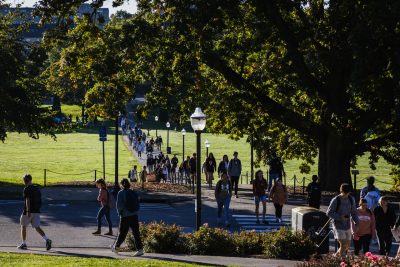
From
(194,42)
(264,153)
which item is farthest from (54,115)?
(194,42)

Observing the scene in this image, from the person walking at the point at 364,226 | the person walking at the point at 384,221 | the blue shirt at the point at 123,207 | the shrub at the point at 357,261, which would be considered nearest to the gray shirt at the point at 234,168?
the person walking at the point at 384,221

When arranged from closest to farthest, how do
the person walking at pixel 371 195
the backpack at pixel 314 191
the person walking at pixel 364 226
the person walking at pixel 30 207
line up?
the person walking at pixel 364 226 → the person walking at pixel 30 207 → the person walking at pixel 371 195 → the backpack at pixel 314 191

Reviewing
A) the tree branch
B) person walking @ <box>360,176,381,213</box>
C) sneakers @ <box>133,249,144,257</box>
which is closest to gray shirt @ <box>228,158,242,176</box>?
the tree branch

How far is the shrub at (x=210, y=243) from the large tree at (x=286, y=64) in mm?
9503

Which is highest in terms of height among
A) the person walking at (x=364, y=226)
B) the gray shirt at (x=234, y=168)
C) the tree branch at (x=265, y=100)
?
the tree branch at (x=265, y=100)

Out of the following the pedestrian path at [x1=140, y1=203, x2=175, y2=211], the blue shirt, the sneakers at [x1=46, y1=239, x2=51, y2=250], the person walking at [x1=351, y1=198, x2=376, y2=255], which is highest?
the blue shirt

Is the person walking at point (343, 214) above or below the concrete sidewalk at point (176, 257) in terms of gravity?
above

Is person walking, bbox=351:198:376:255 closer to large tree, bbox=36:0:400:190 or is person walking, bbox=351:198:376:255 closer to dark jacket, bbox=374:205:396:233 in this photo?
dark jacket, bbox=374:205:396:233

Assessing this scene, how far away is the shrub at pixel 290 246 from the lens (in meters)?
16.0

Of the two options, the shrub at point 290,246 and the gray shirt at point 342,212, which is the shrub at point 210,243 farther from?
the gray shirt at point 342,212

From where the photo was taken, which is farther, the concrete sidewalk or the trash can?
the trash can

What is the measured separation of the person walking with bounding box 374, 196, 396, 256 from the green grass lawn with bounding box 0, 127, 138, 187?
24313mm

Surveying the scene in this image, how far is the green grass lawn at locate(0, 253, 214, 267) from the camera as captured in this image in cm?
1373

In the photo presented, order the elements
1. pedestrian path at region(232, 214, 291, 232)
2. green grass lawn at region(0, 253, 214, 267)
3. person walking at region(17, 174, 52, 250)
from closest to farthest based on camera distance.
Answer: green grass lawn at region(0, 253, 214, 267)
person walking at region(17, 174, 52, 250)
pedestrian path at region(232, 214, 291, 232)
